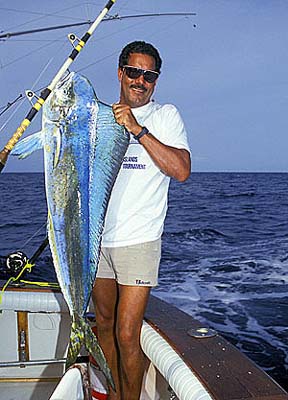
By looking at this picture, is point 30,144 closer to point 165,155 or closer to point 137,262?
point 165,155

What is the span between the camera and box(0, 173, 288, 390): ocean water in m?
8.27

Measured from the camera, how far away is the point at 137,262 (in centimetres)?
280

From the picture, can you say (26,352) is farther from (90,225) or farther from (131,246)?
(90,225)

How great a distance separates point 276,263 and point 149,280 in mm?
11242

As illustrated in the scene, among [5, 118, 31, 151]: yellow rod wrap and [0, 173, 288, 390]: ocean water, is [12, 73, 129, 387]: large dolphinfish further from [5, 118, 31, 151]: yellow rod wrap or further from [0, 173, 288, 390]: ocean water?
[0, 173, 288, 390]: ocean water

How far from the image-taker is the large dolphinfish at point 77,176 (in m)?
2.15

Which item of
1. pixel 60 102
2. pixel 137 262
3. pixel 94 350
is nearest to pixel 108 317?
pixel 137 262

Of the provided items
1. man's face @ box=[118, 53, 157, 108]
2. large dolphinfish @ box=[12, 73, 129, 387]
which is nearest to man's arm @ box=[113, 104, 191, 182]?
large dolphinfish @ box=[12, 73, 129, 387]

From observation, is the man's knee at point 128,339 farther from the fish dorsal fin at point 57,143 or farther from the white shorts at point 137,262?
the fish dorsal fin at point 57,143

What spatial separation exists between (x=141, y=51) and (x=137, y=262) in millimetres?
1063

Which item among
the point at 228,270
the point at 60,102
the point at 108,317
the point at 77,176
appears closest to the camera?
the point at 60,102

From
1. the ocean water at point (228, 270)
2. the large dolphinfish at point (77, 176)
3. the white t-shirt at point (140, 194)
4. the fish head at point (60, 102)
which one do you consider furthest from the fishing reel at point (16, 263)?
the ocean water at point (228, 270)

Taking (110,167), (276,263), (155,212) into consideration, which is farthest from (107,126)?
(276,263)

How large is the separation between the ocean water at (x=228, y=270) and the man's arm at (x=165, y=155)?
488 cm
